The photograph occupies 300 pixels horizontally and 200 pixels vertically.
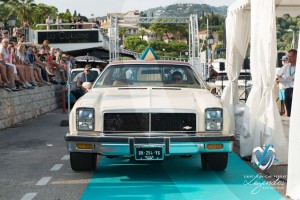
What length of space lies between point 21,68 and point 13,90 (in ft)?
5.13

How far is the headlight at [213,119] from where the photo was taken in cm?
755

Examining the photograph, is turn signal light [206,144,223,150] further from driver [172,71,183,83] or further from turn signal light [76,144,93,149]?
driver [172,71,183,83]

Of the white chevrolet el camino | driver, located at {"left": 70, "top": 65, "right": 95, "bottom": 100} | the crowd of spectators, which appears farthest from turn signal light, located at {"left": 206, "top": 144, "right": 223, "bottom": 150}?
driver, located at {"left": 70, "top": 65, "right": 95, "bottom": 100}

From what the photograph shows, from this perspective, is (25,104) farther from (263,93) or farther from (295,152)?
(295,152)

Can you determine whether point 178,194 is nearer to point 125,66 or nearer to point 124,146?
point 124,146

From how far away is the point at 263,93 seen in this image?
933cm

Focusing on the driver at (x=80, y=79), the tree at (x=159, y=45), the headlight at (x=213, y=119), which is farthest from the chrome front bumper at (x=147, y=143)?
the tree at (x=159, y=45)

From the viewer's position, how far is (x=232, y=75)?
12.6 metres

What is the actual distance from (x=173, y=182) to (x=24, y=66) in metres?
12.2

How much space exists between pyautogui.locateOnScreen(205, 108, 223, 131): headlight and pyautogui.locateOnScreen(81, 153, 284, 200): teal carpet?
2.42 feet

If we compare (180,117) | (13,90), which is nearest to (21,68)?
(13,90)

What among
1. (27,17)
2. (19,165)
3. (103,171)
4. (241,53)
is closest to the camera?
(103,171)

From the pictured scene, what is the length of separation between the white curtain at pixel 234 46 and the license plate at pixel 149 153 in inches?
196

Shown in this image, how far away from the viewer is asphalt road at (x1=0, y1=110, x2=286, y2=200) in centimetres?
679
